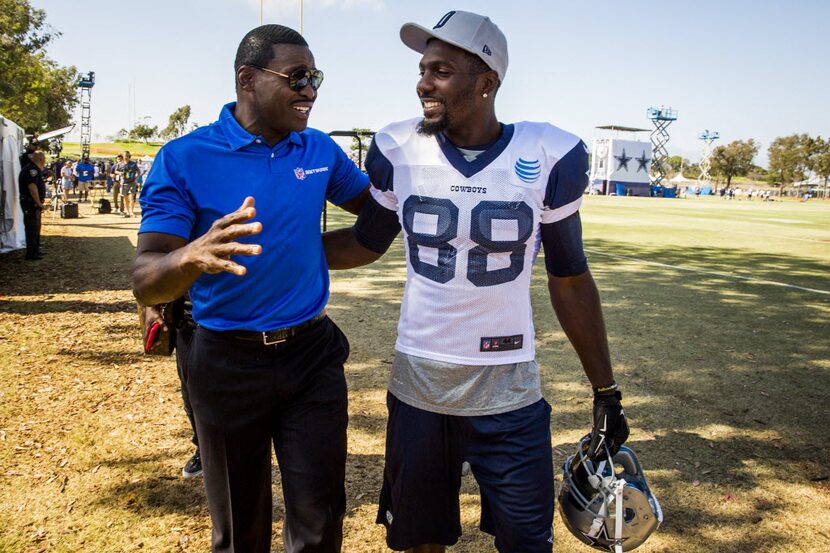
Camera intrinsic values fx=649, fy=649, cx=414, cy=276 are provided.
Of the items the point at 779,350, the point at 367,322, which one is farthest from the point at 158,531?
the point at 779,350

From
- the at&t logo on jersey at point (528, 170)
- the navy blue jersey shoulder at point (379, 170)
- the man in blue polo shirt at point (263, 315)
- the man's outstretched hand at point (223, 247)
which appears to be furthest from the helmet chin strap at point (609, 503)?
the man's outstretched hand at point (223, 247)

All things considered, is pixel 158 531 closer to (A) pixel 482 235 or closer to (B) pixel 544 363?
(A) pixel 482 235

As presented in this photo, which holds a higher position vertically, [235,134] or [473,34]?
[473,34]

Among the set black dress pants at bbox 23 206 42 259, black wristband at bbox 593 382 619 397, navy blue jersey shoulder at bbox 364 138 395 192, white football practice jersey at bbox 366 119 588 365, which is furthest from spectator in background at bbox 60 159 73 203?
black wristband at bbox 593 382 619 397

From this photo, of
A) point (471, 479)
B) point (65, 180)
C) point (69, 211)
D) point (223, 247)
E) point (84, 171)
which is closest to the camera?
point (223, 247)

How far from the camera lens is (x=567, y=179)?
2.50m

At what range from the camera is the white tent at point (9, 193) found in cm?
1354

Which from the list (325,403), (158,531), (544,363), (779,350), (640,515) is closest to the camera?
(640,515)

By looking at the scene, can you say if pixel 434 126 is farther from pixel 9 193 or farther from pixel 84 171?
pixel 84 171

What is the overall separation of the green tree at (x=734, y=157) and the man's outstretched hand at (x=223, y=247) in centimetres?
11970

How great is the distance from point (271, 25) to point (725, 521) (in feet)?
11.9

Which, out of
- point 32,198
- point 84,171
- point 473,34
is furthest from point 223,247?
point 84,171

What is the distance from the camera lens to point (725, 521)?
378 cm

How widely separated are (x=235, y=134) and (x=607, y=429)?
6.18 feet
